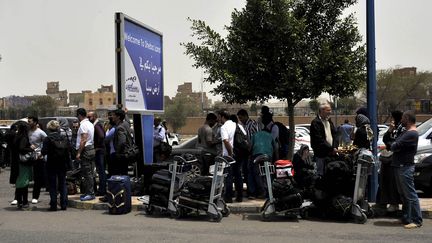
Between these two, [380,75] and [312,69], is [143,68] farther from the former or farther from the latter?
[380,75]

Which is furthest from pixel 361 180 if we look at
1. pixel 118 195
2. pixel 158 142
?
pixel 158 142

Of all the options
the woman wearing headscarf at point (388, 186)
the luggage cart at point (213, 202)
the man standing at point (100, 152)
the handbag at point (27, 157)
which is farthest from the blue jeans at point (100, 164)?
the woman wearing headscarf at point (388, 186)

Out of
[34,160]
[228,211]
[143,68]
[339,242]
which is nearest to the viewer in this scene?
[339,242]

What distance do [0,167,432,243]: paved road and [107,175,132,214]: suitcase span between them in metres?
0.19

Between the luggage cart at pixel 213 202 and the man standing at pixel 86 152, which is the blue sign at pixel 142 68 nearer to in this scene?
the man standing at pixel 86 152

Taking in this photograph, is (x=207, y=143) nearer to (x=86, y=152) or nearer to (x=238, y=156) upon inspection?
(x=238, y=156)

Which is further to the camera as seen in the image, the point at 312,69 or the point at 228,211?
the point at 312,69

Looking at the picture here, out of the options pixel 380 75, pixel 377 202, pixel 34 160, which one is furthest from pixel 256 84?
pixel 380 75

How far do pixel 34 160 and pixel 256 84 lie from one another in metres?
4.76

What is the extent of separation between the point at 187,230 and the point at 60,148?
3.20m

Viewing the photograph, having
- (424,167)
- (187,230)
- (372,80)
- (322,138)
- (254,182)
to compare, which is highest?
(372,80)

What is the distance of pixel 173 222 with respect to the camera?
9.03m

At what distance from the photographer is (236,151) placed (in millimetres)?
10539

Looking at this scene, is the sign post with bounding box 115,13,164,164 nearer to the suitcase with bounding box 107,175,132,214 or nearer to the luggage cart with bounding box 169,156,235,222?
the suitcase with bounding box 107,175,132,214
